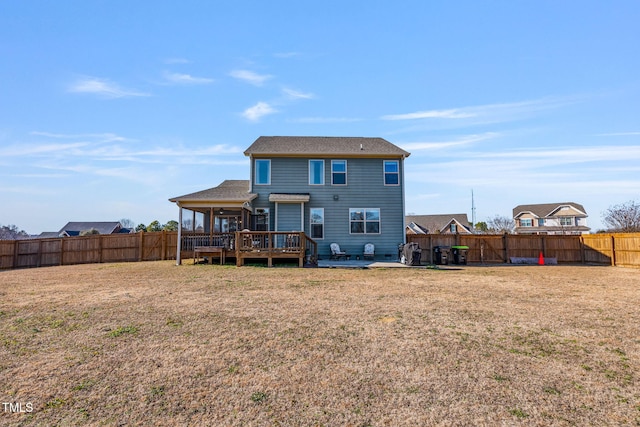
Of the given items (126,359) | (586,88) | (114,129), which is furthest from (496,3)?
(114,129)

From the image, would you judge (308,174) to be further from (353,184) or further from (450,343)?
(450,343)

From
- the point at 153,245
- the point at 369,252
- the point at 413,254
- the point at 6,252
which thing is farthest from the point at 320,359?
the point at 6,252

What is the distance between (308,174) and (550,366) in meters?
13.8

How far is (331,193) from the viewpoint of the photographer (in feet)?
54.4

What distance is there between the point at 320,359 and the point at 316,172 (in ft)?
43.9

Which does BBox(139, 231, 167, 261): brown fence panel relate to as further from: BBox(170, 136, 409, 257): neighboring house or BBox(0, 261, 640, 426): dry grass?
BBox(0, 261, 640, 426): dry grass

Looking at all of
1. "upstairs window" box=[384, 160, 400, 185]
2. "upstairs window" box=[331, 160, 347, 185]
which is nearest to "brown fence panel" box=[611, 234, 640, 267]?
"upstairs window" box=[384, 160, 400, 185]

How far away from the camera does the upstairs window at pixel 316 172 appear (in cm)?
1659

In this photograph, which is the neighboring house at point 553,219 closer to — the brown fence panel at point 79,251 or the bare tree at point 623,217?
the bare tree at point 623,217

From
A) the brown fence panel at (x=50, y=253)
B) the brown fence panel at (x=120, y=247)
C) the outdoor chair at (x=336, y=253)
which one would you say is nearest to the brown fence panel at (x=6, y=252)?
the brown fence panel at (x=50, y=253)

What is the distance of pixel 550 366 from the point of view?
3.62 m

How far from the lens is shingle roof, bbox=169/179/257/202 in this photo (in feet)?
Answer: 47.4

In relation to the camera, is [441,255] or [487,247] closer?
[441,255]

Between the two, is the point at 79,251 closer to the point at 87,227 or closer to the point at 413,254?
the point at 413,254
